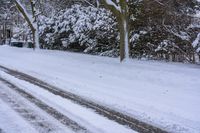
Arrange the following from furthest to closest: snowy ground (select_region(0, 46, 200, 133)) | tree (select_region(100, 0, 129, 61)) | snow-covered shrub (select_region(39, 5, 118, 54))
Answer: snow-covered shrub (select_region(39, 5, 118, 54)) → tree (select_region(100, 0, 129, 61)) → snowy ground (select_region(0, 46, 200, 133))

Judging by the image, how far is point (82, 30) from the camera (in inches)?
1115

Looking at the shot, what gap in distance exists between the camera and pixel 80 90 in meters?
11.3

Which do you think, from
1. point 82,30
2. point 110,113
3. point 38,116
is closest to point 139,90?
point 110,113

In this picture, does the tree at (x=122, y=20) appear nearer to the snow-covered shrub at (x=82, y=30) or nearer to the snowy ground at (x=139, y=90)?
the snowy ground at (x=139, y=90)

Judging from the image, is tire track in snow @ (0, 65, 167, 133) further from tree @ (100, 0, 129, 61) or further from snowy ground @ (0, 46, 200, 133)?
tree @ (100, 0, 129, 61)

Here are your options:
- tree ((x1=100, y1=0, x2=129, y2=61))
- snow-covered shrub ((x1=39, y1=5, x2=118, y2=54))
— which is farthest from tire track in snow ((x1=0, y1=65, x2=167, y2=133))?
snow-covered shrub ((x1=39, y1=5, x2=118, y2=54))

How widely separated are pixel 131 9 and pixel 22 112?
17.1 meters

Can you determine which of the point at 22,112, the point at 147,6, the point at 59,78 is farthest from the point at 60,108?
the point at 147,6

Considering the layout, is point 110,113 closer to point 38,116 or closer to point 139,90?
point 38,116

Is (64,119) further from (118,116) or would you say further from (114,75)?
(114,75)

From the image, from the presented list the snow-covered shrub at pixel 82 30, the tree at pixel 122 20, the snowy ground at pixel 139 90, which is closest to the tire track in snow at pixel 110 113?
the snowy ground at pixel 139 90

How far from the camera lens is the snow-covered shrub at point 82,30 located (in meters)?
26.7

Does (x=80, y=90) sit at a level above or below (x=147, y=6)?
below

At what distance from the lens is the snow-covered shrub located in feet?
87.6
